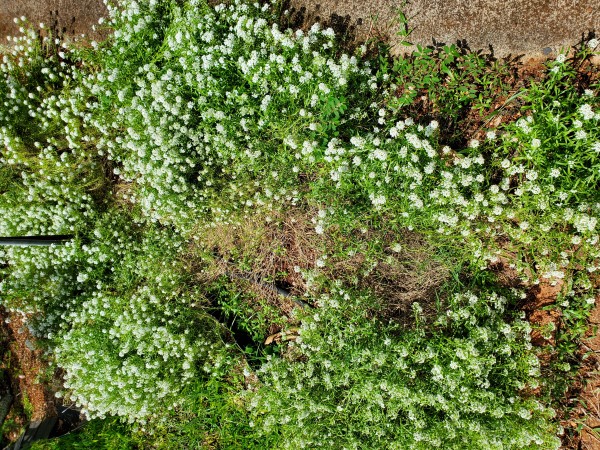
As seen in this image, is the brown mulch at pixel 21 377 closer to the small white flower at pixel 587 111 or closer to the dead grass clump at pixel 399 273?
the dead grass clump at pixel 399 273

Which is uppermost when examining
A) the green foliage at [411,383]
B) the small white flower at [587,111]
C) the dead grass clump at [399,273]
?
the small white flower at [587,111]

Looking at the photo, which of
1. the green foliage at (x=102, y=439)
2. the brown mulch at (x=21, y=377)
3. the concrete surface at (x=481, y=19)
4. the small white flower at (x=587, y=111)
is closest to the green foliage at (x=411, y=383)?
the small white flower at (x=587, y=111)

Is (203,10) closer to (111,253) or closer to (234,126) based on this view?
(234,126)

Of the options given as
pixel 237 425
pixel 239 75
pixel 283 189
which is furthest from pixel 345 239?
pixel 237 425

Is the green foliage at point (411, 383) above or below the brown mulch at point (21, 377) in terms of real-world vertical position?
above

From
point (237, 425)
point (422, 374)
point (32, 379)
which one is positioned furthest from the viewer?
point (32, 379)

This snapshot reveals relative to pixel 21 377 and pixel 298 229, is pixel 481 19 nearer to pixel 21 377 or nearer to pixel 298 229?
pixel 298 229

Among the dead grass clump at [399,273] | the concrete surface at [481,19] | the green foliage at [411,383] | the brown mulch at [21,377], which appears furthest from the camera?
the brown mulch at [21,377]
